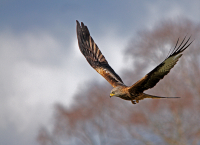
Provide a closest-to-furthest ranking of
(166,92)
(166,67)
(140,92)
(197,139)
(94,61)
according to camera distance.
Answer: (166,67)
(140,92)
(94,61)
(197,139)
(166,92)

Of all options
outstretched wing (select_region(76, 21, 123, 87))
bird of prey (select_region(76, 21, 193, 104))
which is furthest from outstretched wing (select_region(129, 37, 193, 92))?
outstretched wing (select_region(76, 21, 123, 87))

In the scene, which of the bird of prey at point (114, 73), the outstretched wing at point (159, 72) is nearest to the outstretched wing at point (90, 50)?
the bird of prey at point (114, 73)

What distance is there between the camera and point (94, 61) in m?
6.04

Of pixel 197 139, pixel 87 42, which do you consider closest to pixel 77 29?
pixel 87 42

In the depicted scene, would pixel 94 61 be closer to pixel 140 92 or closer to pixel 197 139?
pixel 140 92

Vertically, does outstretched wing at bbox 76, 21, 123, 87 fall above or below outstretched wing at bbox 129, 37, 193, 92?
above

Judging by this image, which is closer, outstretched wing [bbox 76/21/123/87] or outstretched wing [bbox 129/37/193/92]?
outstretched wing [bbox 129/37/193/92]

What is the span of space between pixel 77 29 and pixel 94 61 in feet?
2.69

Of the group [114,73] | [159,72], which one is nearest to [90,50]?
[114,73]

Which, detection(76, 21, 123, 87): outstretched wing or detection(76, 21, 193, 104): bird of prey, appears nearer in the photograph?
detection(76, 21, 193, 104): bird of prey

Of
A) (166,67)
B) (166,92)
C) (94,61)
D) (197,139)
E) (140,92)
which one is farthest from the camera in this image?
(166,92)

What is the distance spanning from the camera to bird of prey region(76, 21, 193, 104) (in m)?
4.04

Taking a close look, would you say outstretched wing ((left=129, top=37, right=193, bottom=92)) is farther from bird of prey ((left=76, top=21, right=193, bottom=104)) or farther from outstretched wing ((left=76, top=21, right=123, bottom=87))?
outstretched wing ((left=76, top=21, right=123, bottom=87))

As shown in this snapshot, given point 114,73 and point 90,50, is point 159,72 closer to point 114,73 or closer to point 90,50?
point 114,73
